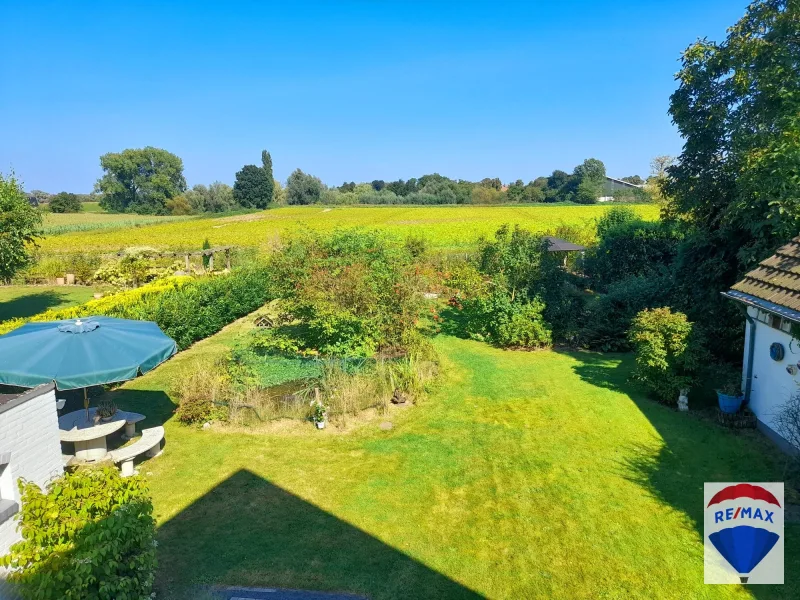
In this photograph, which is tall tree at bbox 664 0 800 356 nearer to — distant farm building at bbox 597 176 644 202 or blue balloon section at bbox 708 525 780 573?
blue balloon section at bbox 708 525 780 573

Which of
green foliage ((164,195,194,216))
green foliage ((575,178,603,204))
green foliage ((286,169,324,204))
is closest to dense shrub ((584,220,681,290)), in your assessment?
green foliage ((575,178,603,204))

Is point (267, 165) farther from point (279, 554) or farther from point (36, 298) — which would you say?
point (279, 554)

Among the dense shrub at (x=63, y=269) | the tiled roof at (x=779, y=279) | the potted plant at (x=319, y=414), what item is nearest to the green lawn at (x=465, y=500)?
the potted plant at (x=319, y=414)

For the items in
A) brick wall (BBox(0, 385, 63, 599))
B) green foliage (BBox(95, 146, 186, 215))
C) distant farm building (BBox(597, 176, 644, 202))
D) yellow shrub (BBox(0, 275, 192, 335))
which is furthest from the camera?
green foliage (BBox(95, 146, 186, 215))

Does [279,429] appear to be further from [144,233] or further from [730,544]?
[144,233]

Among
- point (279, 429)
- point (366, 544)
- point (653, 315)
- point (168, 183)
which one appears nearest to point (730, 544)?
point (366, 544)

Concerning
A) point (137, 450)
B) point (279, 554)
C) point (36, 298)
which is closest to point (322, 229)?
point (36, 298)

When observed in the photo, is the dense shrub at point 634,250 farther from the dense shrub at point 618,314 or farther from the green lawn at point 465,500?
the green lawn at point 465,500
